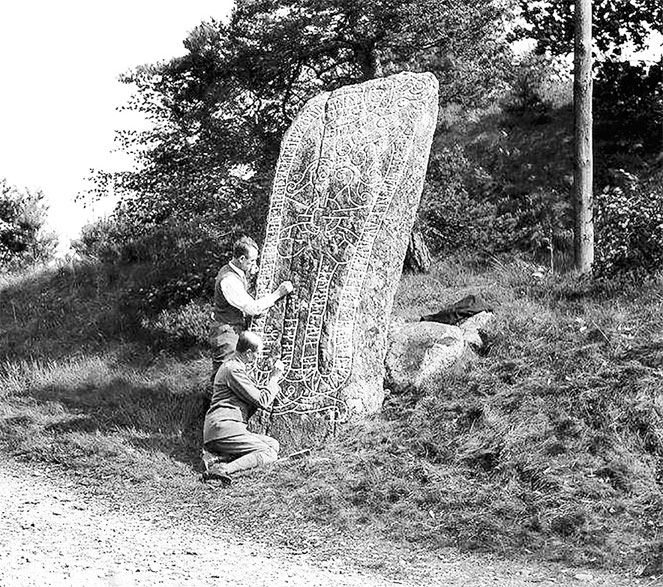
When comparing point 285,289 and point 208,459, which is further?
point 285,289

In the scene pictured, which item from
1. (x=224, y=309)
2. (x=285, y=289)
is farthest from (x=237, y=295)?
(x=285, y=289)

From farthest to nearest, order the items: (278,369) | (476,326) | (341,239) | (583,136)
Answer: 1. (583,136)
2. (476,326)
3. (341,239)
4. (278,369)

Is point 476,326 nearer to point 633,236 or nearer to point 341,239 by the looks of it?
point 341,239

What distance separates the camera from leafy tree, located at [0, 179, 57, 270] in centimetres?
2756

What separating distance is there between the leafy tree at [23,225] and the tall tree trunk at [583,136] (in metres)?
17.7

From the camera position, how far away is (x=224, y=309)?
995 centimetres

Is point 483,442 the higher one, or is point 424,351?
point 424,351

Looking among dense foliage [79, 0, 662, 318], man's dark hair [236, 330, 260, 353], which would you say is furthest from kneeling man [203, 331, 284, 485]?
dense foliage [79, 0, 662, 318]

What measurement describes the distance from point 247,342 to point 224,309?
516 millimetres

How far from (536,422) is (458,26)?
8.16 m

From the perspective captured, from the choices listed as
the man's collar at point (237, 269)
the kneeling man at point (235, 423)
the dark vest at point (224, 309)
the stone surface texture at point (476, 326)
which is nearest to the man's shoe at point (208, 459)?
the kneeling man at point (235, 423)

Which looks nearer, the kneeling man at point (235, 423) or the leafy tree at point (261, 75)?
the kneeling man at point (235, 423)

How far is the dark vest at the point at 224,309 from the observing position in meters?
9.88

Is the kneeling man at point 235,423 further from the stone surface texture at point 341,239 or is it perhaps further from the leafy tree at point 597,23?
the leafy tree at point 597,23
